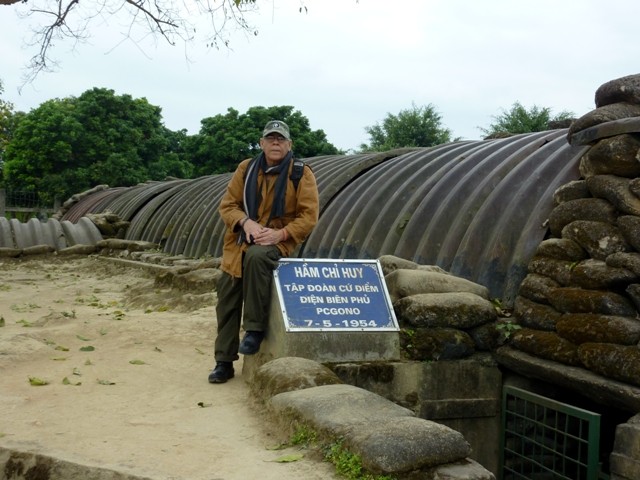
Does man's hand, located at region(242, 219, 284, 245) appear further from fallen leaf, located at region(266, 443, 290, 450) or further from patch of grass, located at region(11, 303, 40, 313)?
patch of grass, located at region(11, 303, 40, 313)

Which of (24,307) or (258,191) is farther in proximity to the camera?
(24,307)

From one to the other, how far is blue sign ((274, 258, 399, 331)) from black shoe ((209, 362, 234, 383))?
33.1 inches

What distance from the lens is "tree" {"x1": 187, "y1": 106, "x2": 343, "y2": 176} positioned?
115 feet

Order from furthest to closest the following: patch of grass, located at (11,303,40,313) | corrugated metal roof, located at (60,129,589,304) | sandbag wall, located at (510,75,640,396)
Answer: patch of grass, located at (11,303,40,313), corrugated metal roof, located at (60,129,589,304), sandbag wall, located at (510,75,640,396)

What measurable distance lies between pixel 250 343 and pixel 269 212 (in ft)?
3.44

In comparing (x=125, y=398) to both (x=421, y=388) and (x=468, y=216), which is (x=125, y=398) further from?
(x=468, y=216)

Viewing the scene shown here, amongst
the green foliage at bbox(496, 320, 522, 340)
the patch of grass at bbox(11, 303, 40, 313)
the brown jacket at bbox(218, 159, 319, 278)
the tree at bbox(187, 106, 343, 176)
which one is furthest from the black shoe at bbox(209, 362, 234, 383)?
the tree at bbox(187, 106, 343, 176)

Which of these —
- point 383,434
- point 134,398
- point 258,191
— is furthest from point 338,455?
point 258,191

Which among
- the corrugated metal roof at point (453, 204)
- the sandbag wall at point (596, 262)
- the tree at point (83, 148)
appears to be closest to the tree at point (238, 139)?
the tree at point (83, 148)

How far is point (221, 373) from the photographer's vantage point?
228 inches

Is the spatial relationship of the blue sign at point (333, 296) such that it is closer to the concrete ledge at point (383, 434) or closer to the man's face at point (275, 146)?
the man's face at point (275, 146)

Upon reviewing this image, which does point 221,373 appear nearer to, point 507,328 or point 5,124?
point 507,328

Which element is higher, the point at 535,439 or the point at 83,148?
the point at 83,148

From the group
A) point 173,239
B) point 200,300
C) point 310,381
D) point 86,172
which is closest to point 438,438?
point 310,381
